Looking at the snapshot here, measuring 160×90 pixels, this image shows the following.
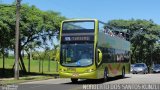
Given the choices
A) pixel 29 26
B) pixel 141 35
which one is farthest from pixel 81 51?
pixel 141 35

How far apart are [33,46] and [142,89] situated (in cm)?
2420

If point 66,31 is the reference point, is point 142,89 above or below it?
below

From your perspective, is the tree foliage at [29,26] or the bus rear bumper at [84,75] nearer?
the bus rear bumper at [84,75]

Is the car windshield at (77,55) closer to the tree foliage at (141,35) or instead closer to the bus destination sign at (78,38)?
the bus destination sign at (78,38)

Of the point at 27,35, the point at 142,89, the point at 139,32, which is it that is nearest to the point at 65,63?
the point at 142,89

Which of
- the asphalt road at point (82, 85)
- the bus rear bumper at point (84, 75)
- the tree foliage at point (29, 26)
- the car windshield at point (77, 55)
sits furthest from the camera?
the tree foliage at point (29, 26)

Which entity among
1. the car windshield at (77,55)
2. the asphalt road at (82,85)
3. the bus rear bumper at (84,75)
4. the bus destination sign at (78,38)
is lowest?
the asphalt road at (82,85)

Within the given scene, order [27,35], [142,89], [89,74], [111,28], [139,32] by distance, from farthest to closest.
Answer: [139,32]
[27,35]
[111,28]
[89,74]
[142,89]

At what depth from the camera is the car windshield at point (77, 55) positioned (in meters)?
27.3

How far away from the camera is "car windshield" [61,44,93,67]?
89.7 feet

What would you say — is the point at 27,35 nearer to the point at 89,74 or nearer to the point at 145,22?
the point at 89,74

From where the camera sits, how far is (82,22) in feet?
92.4

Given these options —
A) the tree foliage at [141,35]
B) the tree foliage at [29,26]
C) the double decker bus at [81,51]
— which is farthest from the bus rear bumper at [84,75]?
the tree foliage at [141,35]

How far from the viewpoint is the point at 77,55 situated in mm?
27391
